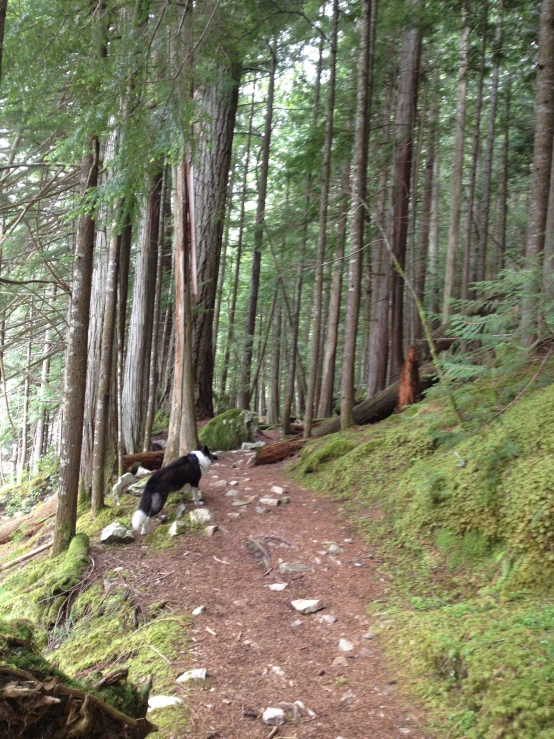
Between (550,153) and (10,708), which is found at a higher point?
(550,153)

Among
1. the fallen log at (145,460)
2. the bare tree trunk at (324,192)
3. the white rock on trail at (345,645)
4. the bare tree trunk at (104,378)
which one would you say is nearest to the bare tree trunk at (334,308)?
the bare tree trunk at (324,192)

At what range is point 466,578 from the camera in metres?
4.20

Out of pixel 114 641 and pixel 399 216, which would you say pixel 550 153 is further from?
pixel 114 641

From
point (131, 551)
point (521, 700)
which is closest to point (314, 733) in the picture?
point (521, 700)

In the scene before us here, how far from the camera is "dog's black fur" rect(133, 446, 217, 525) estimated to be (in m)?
6.08

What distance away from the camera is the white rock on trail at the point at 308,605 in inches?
171

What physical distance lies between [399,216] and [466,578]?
7.82m

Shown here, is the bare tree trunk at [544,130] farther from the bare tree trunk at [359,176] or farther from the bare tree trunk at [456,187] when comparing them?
the bare tree trunk at [456,187]

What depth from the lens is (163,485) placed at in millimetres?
6145

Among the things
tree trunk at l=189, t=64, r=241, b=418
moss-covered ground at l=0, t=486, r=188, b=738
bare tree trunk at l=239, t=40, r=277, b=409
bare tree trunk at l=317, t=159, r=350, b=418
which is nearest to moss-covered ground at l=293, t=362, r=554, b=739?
moss-covered ground at l=0, t=486, r=188, b=738

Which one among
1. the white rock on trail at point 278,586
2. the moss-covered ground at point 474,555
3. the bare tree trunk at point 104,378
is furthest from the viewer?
the bare tree trunk at point 104,378

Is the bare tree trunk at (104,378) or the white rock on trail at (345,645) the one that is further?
the bare tree trunk at (104,378)

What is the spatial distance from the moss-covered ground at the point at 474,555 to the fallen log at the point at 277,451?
8.34 ft

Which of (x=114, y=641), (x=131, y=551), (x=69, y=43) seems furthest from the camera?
(x=131, y=551)
